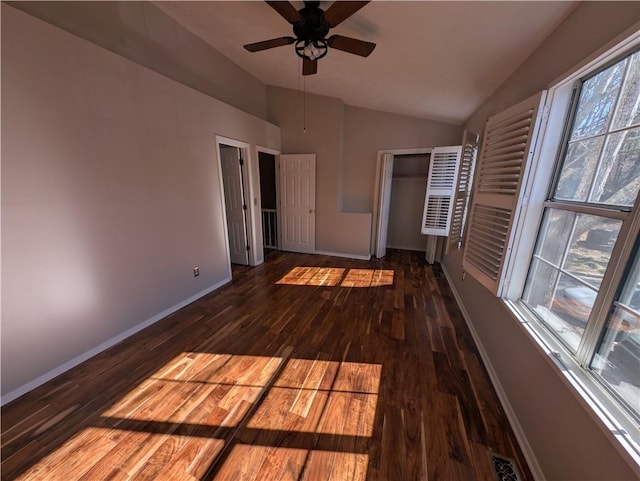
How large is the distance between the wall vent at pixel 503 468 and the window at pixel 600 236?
688mm

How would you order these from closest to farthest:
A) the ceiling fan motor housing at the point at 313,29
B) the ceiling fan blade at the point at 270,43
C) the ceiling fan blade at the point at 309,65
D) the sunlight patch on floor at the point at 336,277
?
1. the ceiling fan motor housing at the point at 313,29
2. the ceiling fan blade at the point at 270,43
3. the ceiling fan blade at the point at 309,65
4. the sunlight patch on floor at the point at 336,277

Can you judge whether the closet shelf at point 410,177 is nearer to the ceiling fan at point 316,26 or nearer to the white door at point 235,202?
the white door at point 235,202

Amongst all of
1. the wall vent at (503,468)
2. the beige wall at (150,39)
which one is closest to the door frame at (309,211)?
the beige wall at (150,39)

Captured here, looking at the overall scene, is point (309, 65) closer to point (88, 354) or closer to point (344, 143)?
point (344, 143)

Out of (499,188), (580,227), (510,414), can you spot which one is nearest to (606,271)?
(580,227)

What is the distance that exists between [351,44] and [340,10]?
354 millimetres

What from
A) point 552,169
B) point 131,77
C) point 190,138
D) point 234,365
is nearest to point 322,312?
point 234,365

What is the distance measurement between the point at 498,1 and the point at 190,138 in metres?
2.90

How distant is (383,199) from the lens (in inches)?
182

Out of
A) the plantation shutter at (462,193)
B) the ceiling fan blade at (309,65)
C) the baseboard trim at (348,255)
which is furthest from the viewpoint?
the baseboard trim at (348,255)

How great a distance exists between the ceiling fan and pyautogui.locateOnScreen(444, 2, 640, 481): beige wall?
118cm

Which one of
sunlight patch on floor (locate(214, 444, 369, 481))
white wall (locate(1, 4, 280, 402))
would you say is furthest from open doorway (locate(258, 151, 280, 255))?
sunlight patch on floor (locate(214, 444, 369, 481))

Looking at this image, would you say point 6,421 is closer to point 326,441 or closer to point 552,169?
point 326,441

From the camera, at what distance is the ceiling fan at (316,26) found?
5.27 feet
